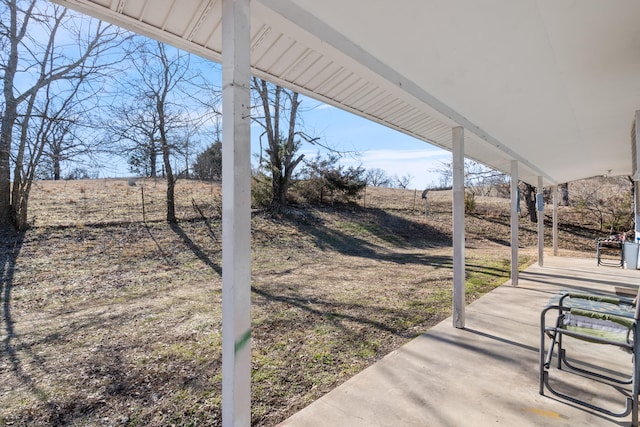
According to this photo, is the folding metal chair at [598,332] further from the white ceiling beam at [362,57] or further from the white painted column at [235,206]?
the white painted column at [235,206]

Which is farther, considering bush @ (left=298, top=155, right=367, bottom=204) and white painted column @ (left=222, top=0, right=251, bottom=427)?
bush @ (left=298, top=155, right=367, bottom=204)

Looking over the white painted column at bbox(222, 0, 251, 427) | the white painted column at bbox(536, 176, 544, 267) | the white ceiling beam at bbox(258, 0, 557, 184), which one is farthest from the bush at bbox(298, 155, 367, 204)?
the white painted column at bbox(222, 0, 251, 427)

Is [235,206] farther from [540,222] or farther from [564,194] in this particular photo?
[564,194]

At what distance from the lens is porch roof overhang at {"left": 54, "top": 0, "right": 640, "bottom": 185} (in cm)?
152

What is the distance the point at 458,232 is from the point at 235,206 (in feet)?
9.81

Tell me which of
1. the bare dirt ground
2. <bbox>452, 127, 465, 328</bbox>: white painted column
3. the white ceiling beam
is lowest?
the bare dirt ground

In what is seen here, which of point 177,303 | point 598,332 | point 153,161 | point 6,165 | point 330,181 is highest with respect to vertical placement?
point 153,161

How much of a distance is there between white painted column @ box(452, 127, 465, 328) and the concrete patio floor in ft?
0.76

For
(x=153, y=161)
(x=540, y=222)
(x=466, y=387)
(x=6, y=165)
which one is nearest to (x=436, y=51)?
(x=466, y=387)

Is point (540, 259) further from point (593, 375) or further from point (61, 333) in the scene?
point (61, 333)

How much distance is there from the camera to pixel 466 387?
2324 millimetres

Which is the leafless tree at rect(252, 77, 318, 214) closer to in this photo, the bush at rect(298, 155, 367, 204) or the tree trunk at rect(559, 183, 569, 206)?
the bush at rect(298, 155, 367, 204)

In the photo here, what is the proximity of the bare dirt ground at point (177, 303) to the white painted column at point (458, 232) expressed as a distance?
1.40 feet

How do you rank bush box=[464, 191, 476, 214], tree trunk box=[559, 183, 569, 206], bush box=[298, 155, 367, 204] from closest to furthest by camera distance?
→ bush box=[298, 155, 367, 204] → bush box=[464, 191, 476, 214] → tree trunk box=[559, 183, 569, 206]
